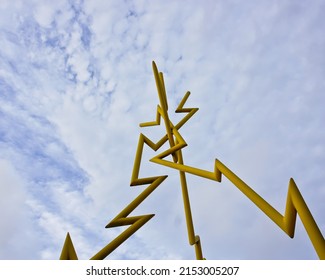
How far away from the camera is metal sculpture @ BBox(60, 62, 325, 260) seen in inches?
151

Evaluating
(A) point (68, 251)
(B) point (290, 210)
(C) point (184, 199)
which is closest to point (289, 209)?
(B) point (290, 210)

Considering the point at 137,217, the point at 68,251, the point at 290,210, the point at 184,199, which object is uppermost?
the point at 184,199

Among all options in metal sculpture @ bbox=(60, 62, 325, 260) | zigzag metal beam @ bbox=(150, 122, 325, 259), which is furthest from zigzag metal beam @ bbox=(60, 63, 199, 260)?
zigzag metal beam @ bbox=(150, 122, 325, 259)

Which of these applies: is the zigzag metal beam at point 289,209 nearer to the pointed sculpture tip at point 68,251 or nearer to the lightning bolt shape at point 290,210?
the lightning bolt shape at point 290,210

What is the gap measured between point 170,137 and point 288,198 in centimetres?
369

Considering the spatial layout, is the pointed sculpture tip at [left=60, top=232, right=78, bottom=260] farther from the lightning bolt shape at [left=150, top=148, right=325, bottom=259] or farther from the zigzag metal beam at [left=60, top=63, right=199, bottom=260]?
the lightning bolt shape at [left=150, top=148, right=325, bottom=259]

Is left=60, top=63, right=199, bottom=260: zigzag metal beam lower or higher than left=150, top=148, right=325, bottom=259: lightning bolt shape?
higher

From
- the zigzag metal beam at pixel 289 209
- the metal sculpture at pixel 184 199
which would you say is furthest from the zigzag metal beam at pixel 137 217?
the zigzag metal beam at pixel 289 209

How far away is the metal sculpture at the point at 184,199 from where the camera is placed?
12.6 feet

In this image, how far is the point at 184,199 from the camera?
710 cm

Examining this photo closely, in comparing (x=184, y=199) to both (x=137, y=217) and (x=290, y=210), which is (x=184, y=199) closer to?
(x=137, y=217)
